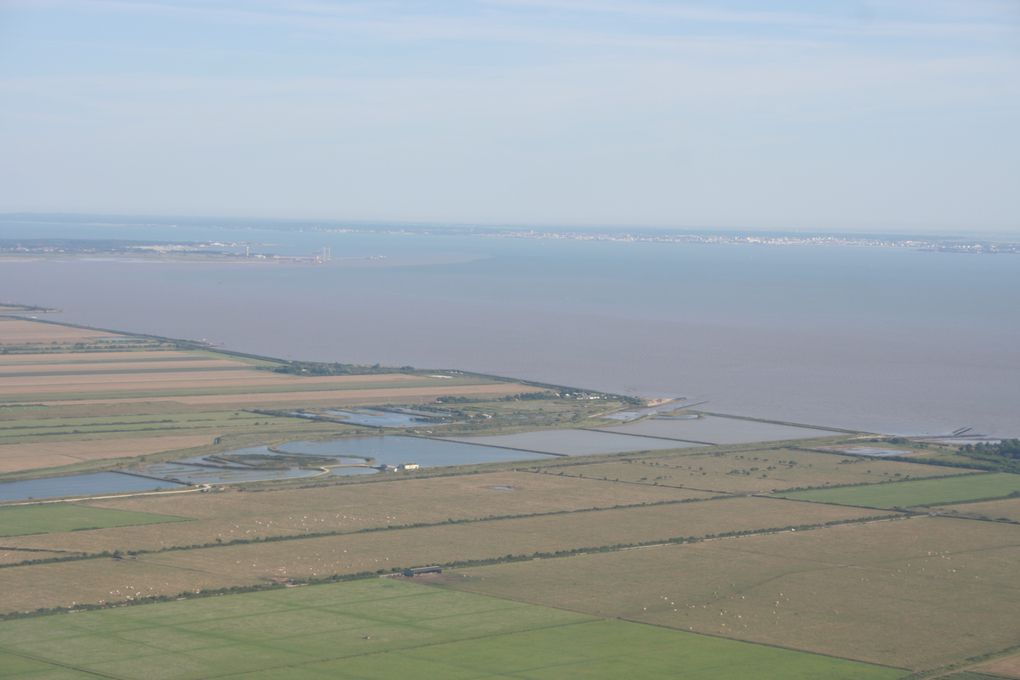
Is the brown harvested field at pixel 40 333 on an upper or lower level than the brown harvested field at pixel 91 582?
upper

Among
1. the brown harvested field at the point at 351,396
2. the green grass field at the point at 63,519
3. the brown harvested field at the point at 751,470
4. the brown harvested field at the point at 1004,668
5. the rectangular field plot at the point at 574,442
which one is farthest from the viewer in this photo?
the brown harvested field at the point at 351,396

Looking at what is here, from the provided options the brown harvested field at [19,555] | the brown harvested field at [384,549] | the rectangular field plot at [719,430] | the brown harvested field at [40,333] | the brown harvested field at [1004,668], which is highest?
the brown harvested field at [1004,668]

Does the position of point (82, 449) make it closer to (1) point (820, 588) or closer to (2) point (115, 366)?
(1) point (820, 588)

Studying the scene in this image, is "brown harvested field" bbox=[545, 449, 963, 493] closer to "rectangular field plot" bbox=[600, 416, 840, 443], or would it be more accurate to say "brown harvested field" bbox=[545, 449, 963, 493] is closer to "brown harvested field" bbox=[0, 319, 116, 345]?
"rectangular field plot" bbox=[600, 416, 840, 443]

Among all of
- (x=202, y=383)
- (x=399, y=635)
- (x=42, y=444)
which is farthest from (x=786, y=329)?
(x=399, y=635)

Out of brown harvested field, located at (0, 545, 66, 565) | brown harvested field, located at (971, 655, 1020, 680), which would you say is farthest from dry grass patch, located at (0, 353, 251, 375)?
brown harvested field, located at (971, 655, 1020, 680)

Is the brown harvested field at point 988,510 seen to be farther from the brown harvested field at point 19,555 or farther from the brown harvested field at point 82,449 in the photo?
the brown harvested field at point 82,449

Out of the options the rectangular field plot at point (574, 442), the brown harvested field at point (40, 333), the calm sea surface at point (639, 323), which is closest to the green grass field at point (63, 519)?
the rectangular field plot at point (574, 442)
